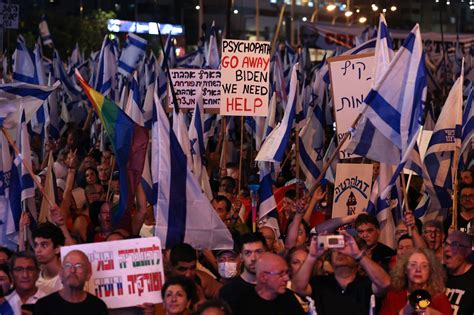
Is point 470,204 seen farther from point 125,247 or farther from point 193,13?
point 193,13

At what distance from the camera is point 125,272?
27.9ft

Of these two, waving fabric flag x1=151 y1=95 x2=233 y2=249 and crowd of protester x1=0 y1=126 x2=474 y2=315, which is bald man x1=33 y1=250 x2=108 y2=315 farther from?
waving fabric flag x1=151 y1=95 x2=233 y2=249

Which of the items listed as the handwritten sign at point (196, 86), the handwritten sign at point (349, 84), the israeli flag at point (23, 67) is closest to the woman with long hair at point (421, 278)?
the handwritten sign at point (349, 84)

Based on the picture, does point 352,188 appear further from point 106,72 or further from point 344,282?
point 106,72

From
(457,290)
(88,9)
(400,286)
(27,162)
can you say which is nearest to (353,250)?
(400,286)

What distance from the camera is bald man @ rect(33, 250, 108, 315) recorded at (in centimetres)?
795

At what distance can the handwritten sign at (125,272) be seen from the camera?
846cm

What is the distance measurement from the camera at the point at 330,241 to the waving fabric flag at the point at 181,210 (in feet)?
7.11

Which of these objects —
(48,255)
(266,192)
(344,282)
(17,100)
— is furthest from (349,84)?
(48,255)

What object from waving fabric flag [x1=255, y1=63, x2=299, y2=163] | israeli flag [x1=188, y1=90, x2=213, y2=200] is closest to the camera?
israeli flag [x1=188, y1=90, x2=213, y2=200]

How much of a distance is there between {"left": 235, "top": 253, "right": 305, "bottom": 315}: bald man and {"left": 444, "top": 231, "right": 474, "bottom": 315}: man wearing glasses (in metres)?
1.42

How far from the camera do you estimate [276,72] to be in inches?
787

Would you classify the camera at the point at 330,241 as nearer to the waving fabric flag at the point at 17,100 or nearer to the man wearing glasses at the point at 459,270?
the man wearing glasses at the point at 459,270

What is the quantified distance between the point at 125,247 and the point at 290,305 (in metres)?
1.15
